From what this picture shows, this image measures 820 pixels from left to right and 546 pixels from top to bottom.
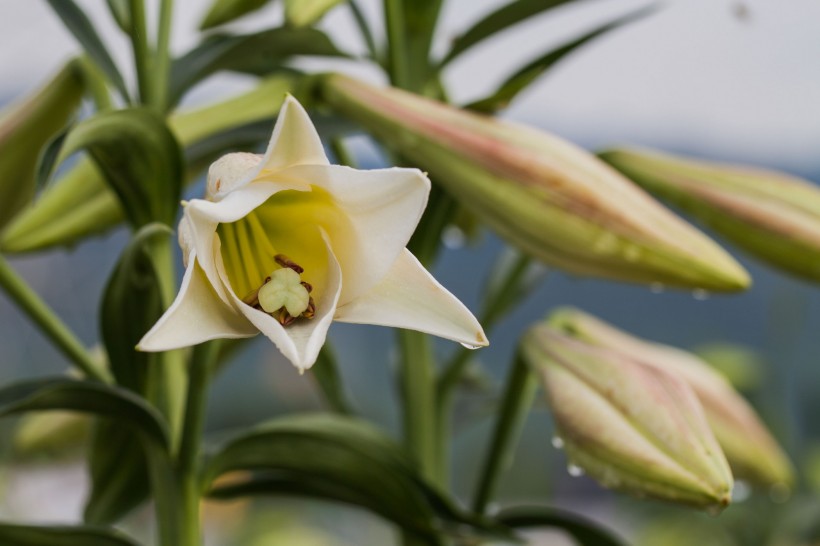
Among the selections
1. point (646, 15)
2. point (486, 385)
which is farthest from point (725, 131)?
point (646, 15)

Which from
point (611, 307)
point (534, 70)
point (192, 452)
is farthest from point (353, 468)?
point (611, 307)

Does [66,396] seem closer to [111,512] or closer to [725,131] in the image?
[111,512]

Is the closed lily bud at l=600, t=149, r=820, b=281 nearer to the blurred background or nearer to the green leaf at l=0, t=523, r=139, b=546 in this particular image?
the green leaf at l=0, t=523, r=139, b=546

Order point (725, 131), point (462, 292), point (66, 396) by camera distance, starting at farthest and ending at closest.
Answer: point (725, 131)
point (462, 292)
point (66, 396)

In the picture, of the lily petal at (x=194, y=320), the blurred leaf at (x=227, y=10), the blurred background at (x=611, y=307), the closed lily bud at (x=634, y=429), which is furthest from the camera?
the blurred background at (x=611, y=307)

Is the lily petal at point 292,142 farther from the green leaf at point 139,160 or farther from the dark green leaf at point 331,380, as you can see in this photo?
the dark green leaf at point 331,380

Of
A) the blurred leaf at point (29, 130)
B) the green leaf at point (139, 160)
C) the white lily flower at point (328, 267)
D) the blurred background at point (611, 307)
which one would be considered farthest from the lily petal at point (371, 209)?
the blurred background at point (611, 307)
